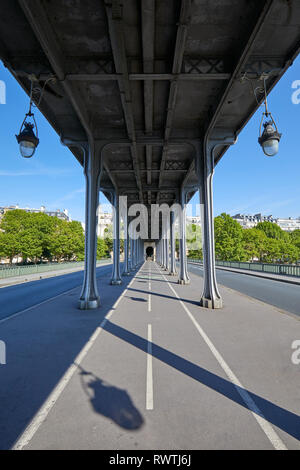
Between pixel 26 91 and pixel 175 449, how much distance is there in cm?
981

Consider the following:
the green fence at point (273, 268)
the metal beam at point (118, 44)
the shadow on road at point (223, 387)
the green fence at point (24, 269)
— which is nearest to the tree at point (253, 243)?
the green fence at point (273, 268)

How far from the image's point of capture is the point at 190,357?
16.8ft

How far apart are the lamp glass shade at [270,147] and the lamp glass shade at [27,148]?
19.8 ft

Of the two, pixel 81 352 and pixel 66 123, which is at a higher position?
pixel 66 123

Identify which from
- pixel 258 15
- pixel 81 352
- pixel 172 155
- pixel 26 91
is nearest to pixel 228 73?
pixel 258 15

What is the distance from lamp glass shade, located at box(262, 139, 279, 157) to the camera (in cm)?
562

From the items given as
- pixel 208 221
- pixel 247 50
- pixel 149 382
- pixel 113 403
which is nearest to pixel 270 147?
pixel 247 50

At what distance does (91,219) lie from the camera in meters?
10.7

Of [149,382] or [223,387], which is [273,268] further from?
[149,382]

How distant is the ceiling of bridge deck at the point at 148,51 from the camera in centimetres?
526

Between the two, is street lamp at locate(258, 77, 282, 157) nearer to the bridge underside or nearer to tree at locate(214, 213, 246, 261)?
the bridge underside

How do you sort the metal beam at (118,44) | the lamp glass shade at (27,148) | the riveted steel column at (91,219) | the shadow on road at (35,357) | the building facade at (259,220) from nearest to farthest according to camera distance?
the shadow on road at (35,357) → the metal beam at (118,44) → the lamp glass shade at (27,148) → the riveted steel column at (91,219) → the building facade at (259,220)

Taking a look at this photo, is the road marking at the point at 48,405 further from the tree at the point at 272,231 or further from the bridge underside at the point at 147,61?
the tree at the point at 272,231
